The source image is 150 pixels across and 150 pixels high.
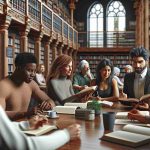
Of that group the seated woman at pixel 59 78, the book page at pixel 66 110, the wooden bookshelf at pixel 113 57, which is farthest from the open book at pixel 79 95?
the wooden bookshelf at pixel 113 57

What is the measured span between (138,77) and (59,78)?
2.99ft

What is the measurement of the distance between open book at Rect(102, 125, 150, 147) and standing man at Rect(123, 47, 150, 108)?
1.70 meters

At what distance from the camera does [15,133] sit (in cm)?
Result: 125

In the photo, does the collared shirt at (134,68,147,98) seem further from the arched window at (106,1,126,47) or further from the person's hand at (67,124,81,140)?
the arched window at (106,1,126,47)

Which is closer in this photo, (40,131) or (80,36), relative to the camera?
(40,131)

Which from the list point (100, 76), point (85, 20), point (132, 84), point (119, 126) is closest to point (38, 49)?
point (100, 76)

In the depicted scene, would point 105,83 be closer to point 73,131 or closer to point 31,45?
point 73,131

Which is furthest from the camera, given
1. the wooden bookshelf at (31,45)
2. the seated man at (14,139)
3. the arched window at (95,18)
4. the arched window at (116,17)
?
the arched window at (95,18)

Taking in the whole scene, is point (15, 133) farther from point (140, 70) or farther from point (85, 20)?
point (85, 20)

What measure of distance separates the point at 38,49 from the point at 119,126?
27.4ft

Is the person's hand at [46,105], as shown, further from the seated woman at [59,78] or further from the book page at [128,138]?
the book page at [128,138]

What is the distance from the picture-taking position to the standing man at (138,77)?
353 cm

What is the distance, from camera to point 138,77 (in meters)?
3.64

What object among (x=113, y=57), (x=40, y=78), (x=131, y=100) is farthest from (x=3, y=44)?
(x=113, y=57)
